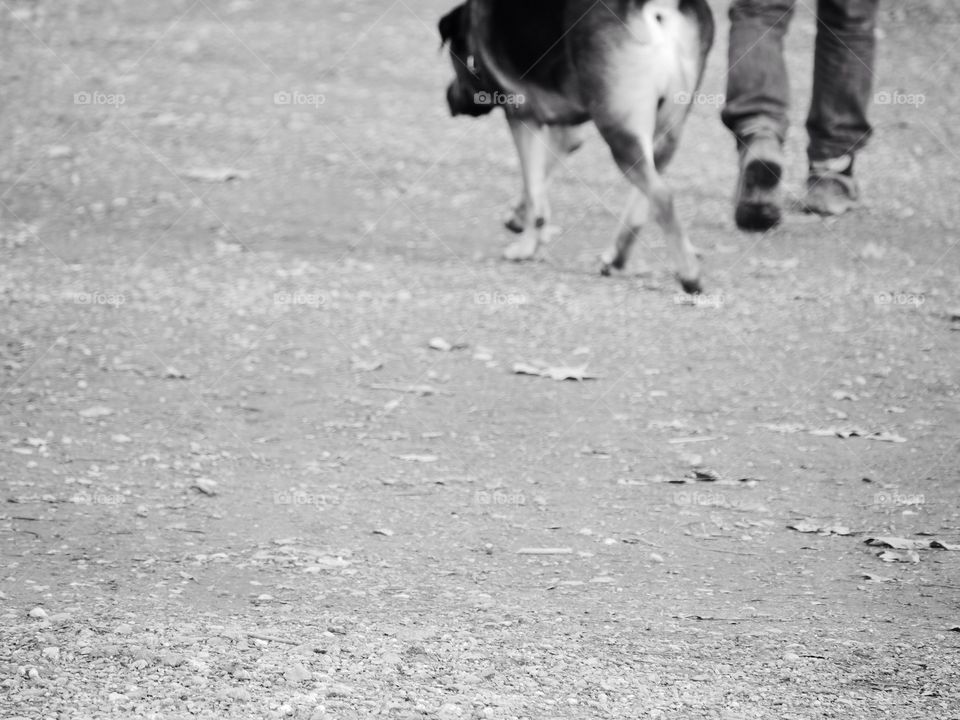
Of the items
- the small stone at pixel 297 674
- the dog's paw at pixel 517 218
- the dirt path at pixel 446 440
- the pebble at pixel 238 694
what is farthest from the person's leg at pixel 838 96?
the pebble at pixel 238 694

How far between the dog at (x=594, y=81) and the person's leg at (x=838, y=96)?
1684 millimetres

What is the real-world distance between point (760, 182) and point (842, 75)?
1.79 m

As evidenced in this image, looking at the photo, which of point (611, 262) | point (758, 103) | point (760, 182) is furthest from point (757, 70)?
point (611, 262)

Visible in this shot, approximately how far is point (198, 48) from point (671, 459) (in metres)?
8.11

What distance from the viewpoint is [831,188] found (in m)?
7.75

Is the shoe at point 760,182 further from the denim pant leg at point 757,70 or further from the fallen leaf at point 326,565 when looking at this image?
the fallen leaf at point 326,565

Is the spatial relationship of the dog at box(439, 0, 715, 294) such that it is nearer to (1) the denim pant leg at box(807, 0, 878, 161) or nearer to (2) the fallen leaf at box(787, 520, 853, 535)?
(1) the denim pant leg at box(807, 0, 878, 161)

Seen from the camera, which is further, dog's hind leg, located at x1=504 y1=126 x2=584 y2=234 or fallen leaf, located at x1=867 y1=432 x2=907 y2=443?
dog's hind leg, located at x1=504 y1=126 x2=584 y2=234

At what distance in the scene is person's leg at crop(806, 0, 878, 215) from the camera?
A: 7.59 metres

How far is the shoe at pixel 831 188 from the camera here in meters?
7.68

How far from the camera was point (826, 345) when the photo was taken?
564 cm

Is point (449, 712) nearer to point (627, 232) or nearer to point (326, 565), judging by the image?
point (326, 565)

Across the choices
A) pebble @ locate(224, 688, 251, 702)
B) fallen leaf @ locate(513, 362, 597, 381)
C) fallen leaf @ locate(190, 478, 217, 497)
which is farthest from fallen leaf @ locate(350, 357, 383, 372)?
pebble @ locate(224, 688, 251, 702)

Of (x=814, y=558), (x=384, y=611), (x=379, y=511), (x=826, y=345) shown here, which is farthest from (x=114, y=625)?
(x=826, y=345)
